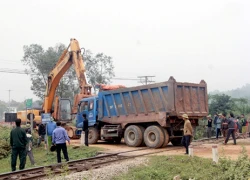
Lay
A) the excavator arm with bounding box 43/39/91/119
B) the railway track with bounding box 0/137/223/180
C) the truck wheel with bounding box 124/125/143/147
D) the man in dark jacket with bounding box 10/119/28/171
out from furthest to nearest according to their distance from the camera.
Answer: the excavator arm with bounding box 43/39/91/119 → the truck wheel with bounding box 124/125/143/147 → the man in dark jacket with bounding box 10/119/28/171 → the railway track with bounding box 0/137/223/180

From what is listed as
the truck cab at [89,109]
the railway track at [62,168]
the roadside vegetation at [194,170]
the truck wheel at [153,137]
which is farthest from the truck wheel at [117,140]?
the roadside vegetation at [194,170]

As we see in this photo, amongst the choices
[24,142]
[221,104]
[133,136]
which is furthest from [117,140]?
[221,104]

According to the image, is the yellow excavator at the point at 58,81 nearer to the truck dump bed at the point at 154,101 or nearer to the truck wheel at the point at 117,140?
the truck dump bed at the point at 154,101

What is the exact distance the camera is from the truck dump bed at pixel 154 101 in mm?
14582

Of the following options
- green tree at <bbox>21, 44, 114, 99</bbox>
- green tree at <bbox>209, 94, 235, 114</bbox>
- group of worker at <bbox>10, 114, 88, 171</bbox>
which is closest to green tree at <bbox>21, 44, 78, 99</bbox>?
green tree at <bbox>21, 44, 114, 99</bbox>

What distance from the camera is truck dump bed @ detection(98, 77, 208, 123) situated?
47.8 ft

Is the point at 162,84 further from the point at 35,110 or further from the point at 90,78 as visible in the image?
the point at 90,78

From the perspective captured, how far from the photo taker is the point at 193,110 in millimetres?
15570

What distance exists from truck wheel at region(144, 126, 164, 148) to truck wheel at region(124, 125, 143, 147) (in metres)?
0.41

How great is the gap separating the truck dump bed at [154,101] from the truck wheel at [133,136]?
45 cm

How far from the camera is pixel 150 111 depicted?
15.3 meters

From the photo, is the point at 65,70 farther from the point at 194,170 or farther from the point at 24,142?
the point at 194,170

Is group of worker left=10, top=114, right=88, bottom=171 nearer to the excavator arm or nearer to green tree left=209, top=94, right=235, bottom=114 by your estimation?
the excavator arm

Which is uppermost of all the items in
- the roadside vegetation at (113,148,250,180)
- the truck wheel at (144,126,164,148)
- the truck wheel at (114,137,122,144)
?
the truck wheel at (144,126,164,148)
